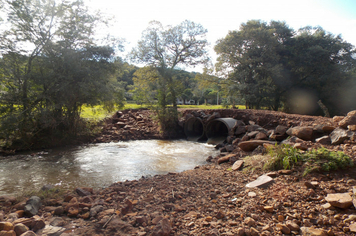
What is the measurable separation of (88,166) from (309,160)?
20.5 feet

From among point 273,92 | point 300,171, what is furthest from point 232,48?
point 300,171

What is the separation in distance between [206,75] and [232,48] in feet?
11.2

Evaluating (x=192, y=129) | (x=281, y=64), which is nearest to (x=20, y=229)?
(x=192, y=129)

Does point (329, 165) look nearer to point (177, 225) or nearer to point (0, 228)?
point (177, 225)

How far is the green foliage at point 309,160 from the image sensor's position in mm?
3562

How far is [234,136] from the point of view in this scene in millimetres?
9938

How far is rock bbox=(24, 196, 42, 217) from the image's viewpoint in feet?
9.78

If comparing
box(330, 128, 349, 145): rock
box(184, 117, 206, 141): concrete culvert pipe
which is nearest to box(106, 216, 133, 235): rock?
box(330, 128, 349, 145): rock

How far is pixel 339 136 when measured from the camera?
16.6ft

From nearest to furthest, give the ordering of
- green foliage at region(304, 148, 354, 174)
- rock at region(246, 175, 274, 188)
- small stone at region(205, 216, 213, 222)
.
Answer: small stone at region(205, 216, 213, 222)
green foliage at region(304, 148, 354, 174)
rock at region(246, 175, 274, 188)

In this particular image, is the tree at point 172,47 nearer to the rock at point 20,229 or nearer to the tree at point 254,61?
the tree at point 254,61

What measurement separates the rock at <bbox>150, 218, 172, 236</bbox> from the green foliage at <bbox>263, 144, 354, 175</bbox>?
2735 millimetres

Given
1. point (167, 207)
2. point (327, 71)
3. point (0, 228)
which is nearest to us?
point (0, 228)

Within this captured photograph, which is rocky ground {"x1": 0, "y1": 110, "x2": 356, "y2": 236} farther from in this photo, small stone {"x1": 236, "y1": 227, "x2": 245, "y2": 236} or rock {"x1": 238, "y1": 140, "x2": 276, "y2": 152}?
rock {"x1": 238, "y1": 140, "x2": 276, "y2": 152}
